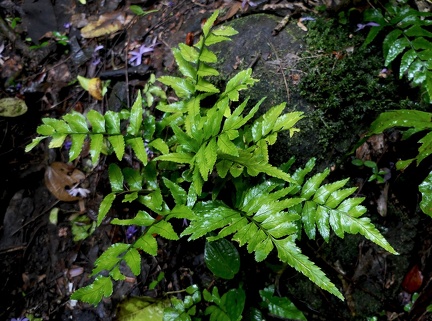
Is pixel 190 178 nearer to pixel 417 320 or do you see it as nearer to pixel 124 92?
pixel 124 92

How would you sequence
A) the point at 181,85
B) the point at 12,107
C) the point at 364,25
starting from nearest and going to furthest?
1. the point at 181,85
2. the point at 364,25
3. the point at 12,107

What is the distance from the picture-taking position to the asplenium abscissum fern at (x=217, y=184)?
2131 millimetres

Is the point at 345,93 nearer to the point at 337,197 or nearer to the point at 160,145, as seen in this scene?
the point at 337,197

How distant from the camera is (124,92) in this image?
3799 mm

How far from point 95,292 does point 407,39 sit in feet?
9.80

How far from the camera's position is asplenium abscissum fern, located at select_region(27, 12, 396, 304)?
6.99ft

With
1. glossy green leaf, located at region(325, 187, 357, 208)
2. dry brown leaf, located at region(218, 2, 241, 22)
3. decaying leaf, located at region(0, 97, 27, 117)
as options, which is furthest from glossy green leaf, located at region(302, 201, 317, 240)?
decaying leaf, located at region(0, 97, 27, 117)

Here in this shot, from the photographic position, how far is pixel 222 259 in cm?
266

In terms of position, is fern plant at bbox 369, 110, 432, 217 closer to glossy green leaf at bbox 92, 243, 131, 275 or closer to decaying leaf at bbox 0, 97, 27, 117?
glossy green leaf at bbox 92, 243, 131, 275

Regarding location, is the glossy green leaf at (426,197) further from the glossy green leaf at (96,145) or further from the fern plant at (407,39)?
the glossy green leaf at (96,145)

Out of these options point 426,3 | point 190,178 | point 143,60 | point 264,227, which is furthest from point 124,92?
point 426,3

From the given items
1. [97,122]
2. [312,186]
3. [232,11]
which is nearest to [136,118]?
[97,122]

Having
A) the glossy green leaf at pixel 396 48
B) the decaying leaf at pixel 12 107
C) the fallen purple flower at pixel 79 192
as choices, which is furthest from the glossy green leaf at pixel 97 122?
the glossy green leaf at pixel 396 48

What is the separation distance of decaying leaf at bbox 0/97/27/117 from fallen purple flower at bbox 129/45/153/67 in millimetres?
1393
